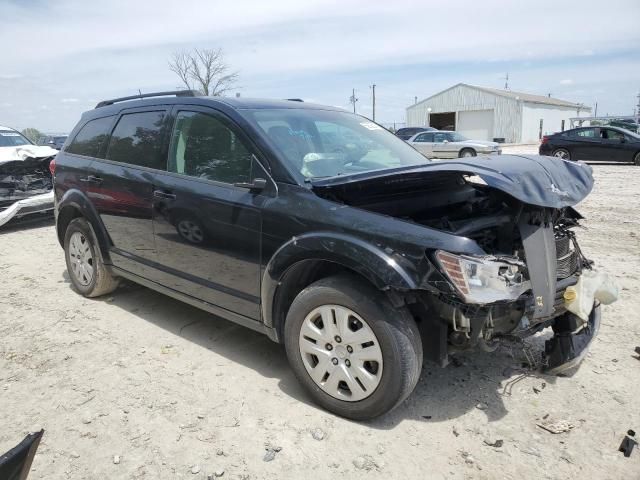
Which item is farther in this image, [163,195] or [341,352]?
[163,195]

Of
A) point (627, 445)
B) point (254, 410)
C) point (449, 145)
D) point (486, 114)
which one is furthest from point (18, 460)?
point (486, 114)

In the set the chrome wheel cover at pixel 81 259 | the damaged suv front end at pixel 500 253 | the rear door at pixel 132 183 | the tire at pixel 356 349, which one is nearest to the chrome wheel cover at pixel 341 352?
the tire at pixel 356 349

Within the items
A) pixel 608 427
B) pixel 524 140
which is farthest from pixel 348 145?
pixel 524 140

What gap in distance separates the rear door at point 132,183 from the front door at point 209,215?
15cm

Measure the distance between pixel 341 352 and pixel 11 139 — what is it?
9665mm

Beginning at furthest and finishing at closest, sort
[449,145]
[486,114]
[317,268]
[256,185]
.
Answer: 1. [486,114]
2. [449,145]
3. [256,185]
4. [317,268]

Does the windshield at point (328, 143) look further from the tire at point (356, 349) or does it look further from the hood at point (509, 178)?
the tire at point (356, 349)

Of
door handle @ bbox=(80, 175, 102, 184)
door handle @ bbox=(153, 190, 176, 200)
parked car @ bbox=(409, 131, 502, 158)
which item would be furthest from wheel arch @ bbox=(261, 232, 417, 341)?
parked car @ bbox=(409, 131, 502, 158)

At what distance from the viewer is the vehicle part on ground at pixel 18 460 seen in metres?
1.54

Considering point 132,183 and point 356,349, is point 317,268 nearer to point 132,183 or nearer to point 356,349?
point 356,349

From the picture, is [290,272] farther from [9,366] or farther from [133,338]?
[9,366]

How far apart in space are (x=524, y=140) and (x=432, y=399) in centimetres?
4626

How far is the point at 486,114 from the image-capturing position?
1813 inches

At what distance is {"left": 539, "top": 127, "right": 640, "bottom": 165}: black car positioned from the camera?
17141 mm
